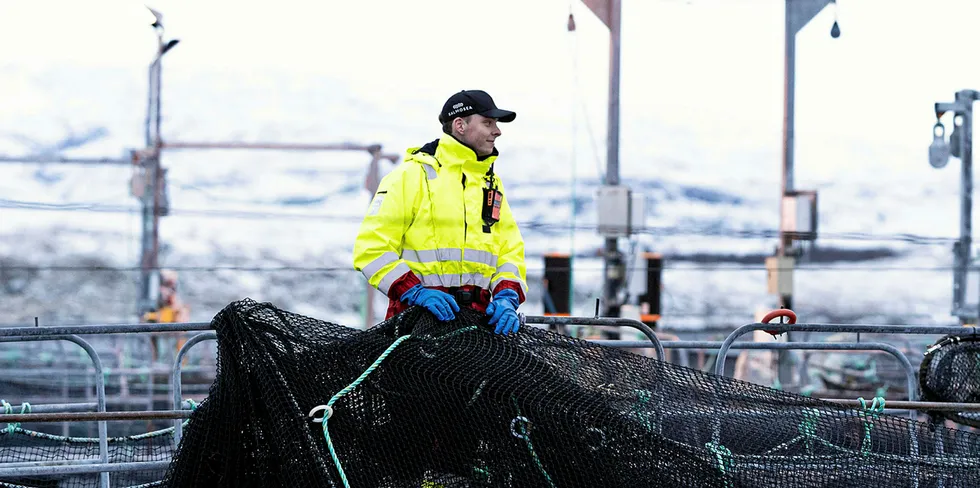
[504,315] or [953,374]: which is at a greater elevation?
[504,315]

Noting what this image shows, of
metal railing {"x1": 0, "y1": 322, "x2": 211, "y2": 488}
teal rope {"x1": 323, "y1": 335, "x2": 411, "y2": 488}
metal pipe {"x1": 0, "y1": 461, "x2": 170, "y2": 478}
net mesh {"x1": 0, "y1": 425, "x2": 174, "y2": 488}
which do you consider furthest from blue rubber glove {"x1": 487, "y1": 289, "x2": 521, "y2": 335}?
net mesh {"x1": 0, "y1": 425, "x2": 174, "y2": 488}

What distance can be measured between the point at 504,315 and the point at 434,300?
33cm

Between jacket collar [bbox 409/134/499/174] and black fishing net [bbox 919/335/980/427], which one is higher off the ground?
jacket collar [bbox 409/134/499/174]

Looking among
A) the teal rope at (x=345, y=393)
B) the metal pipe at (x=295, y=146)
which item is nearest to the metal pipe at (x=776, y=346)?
the teal rope at (x=345, y=393)

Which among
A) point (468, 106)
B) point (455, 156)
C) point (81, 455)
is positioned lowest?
point (81, 455)

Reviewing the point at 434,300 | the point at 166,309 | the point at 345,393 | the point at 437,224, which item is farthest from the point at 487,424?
the point at 166,309

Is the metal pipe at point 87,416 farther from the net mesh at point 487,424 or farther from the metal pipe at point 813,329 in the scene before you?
the metal pipe at point 813,329

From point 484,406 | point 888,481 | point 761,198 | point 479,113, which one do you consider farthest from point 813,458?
point 761,198

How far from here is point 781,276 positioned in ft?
56.3

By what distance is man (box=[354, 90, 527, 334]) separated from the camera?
503 centimetres

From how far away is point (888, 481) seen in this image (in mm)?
4336

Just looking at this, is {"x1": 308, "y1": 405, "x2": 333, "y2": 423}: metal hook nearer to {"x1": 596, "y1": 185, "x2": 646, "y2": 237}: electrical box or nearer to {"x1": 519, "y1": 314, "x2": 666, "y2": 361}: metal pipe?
{"x1": 519, "y1": 314, "x2": 666, "y2": 361}: metal pipe

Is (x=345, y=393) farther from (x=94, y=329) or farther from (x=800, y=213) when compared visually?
(x=800, y=213)

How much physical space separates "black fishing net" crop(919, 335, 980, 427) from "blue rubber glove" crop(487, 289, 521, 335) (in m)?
2.55
